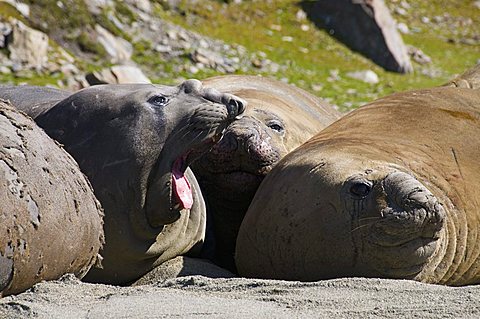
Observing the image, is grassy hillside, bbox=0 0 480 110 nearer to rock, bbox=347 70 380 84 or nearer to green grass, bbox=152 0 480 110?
green grass, bbox=152 0 480 110

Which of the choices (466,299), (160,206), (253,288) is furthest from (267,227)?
(466,299)

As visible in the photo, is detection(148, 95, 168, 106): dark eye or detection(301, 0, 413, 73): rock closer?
detection(148, 95, 168, 106): dark eye

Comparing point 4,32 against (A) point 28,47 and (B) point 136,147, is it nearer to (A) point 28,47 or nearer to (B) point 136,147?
(A) point 28,47

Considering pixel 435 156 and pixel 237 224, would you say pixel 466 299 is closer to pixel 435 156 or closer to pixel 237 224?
pixel 435 156

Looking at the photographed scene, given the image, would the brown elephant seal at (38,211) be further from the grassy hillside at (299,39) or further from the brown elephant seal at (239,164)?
the grassy hillside at (299,39)

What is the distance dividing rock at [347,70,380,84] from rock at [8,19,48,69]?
693cm

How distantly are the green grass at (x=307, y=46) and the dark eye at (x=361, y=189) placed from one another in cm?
1076

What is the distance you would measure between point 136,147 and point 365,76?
51.1 ft

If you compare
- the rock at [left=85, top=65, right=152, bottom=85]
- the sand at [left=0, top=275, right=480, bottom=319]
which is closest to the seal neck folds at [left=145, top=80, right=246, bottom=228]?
the sand at [left=0, top=275, right=480, bottom=319]

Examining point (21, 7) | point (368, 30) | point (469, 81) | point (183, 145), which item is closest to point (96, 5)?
point (21, 7)

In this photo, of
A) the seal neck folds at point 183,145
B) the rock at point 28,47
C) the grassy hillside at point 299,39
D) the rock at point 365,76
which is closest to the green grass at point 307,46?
the grassy hillside at point 299,39

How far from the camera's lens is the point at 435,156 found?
5672 millimetres

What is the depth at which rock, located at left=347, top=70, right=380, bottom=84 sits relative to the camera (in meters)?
20.1

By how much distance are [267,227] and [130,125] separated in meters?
0.87
